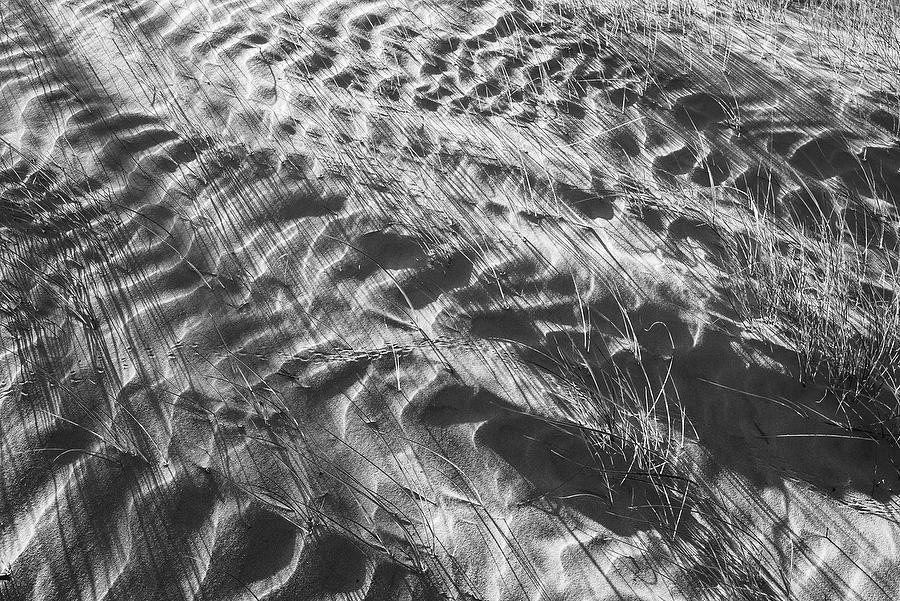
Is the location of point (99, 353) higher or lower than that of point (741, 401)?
lower

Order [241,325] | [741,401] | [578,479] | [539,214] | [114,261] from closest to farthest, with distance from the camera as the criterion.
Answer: [578,479] < [741,401] < [241,325] < [114,261] < [539,214]

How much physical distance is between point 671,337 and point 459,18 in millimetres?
2565

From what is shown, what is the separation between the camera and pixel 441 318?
7.96 ft

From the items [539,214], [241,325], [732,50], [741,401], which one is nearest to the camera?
[741,401]

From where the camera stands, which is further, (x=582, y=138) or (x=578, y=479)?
(x=582, y=138)

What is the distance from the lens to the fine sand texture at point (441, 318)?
6.19 ft

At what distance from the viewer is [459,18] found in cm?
395

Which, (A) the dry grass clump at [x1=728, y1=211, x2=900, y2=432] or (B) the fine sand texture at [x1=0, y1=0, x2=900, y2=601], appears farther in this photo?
(A) the dry grass clump at [x1=728, y1=211, x2=900, y2=432]

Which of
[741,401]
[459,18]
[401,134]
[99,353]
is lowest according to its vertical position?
[99,353]

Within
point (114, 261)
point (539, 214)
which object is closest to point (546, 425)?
point (539, 214)

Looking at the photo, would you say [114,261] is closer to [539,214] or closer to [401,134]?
[401,134]

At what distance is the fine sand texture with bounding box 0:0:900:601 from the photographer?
1.89 metres

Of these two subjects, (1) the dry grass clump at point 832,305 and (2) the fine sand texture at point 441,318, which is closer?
(2) the fine sand texture at point 441,318

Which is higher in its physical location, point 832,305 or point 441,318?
point 832,305
